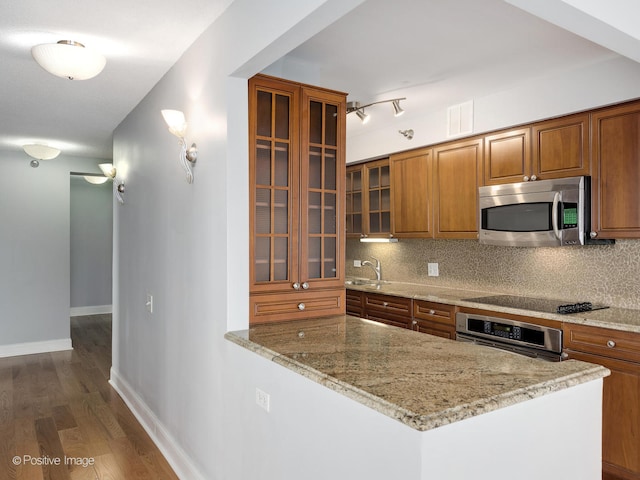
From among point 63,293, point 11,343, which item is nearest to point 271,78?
point 63,293

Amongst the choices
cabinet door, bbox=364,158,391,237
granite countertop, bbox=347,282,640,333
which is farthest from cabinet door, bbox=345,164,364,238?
granite countertop, bbox=347,282,640,333

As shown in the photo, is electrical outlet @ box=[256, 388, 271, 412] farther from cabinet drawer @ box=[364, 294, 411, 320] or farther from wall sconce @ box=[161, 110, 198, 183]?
cabinet drawer @ box=[364, 294, 411, 320]

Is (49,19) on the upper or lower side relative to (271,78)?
upper

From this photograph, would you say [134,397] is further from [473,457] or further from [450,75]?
[450,75]

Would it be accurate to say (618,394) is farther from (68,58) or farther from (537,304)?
(68,58)

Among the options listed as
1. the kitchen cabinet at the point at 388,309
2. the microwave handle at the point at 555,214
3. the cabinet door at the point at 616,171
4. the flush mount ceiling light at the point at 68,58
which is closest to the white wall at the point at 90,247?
the kitchen cabinet at the point at 388,309

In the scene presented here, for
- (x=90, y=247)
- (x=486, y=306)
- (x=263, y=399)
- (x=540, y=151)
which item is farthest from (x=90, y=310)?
(x=540, y=151)

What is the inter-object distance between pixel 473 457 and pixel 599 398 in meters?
0.67

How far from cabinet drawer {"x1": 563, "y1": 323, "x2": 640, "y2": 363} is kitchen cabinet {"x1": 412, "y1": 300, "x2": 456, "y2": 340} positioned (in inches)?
36.0

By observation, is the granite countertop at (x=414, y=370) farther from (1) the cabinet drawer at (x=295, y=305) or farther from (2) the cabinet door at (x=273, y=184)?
(2) the cabinet door at (x=273, y=184)

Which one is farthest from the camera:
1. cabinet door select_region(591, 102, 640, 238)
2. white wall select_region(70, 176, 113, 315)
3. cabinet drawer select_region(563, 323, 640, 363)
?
white wall select_region(70, 176, 113, 315)

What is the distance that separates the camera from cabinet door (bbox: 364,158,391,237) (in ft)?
15.8

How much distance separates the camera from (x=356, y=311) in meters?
4.64

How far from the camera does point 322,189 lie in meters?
2.74
